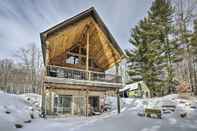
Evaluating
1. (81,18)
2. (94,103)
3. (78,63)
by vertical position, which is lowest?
(94,103)

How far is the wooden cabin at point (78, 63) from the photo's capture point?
12.9 metres

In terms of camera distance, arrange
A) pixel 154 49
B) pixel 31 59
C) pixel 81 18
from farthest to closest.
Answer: pixel 31 59 → pixel 154 49 → pixel 81 18

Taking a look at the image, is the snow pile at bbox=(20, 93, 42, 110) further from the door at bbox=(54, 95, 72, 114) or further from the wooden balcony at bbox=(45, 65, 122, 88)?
the wooden balcony at bbox=(45, 65, 122, 88)

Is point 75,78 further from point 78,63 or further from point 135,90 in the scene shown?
point 135,90

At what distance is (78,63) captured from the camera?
17.2 meters

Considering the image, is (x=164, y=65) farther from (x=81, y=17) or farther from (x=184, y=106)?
(x=81, y=17)

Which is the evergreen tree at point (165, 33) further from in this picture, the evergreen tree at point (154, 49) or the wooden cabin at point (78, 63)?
the wooden cabin at point (78, 63)

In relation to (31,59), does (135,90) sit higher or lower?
lower

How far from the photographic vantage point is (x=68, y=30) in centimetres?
1379

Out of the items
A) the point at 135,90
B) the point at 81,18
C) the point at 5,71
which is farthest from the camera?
the point at 5,71

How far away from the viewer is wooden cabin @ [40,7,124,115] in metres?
12.9

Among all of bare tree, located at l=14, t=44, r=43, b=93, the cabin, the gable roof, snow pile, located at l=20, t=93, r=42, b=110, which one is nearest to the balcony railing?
the gable roof

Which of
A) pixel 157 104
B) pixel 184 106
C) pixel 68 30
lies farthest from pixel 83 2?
pixel 184 106

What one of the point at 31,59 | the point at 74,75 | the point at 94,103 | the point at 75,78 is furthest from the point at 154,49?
the point at 31,59
